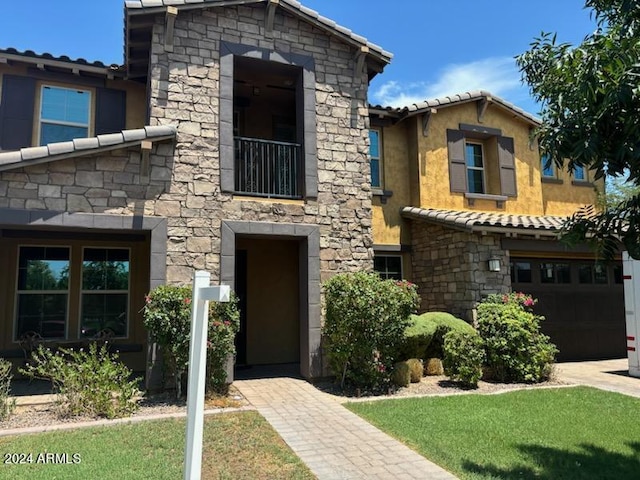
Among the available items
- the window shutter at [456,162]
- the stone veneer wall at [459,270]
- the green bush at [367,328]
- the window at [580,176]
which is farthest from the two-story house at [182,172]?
the window at [580,176]

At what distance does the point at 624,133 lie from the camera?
13.0 feet

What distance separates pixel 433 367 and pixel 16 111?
33.1 ft

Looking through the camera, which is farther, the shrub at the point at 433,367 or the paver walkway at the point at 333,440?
the shrub at the point at 433,367

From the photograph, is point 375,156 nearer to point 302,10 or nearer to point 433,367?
point 302,10

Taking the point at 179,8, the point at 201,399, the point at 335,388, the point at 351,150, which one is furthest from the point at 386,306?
the point at 179,8

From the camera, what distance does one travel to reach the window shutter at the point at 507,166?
1366cm

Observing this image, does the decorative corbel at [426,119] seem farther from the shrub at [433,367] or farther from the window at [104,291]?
the window at [104,291]

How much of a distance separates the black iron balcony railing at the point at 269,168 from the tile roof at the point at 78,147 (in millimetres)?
1754

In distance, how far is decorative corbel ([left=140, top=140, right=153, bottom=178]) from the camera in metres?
8.15

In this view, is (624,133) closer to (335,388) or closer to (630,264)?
(335,388)

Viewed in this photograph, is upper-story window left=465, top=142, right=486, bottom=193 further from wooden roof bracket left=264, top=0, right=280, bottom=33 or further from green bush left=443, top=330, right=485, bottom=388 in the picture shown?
wooden roof bracket left=264, top=0, right=280, bottom=33

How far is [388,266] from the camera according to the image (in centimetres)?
1293

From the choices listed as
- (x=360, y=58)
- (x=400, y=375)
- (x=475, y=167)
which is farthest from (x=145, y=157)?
(x=475, y=167)

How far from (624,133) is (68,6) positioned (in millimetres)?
9381
